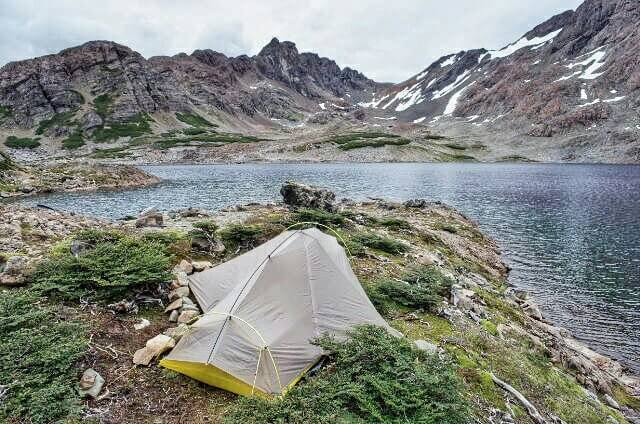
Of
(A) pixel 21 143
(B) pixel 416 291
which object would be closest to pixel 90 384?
(B) pixel 416 291

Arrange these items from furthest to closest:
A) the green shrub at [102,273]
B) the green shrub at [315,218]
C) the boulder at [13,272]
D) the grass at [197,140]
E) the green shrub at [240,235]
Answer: the grass at [197,140], the green shrub at [315,218], the green shrub at [240,235], the boulder at [13,272], the green shrub at [102,273]

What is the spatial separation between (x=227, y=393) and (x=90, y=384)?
269 centimetres

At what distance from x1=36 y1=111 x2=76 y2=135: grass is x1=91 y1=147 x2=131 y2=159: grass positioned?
104ft

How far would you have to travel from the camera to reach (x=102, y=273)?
37.8 feet

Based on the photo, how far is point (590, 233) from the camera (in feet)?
119

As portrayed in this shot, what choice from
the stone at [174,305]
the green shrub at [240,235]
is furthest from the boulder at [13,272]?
the green shrub at [240,235]

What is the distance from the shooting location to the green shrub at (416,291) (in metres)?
13.2

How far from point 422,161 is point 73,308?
5909 inches

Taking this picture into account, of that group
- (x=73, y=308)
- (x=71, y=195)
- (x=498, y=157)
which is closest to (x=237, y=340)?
(x=73, y=308)

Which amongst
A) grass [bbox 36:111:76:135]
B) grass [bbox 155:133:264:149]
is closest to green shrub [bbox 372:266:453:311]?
grass [bbox 155:133:264:149]

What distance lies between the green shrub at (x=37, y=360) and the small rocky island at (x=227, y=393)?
0.09ft

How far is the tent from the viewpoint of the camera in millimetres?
8359

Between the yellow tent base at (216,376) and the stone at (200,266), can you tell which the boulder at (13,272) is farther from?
the yellow tent base at (216,376)

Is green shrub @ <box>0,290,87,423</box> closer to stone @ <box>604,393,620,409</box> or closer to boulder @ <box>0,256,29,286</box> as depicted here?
boulder @ <box>0,256,29,286</box>
